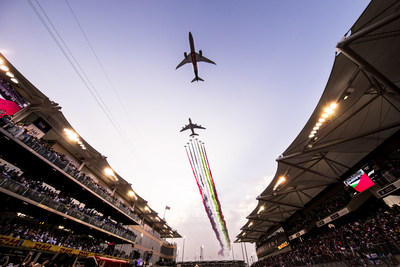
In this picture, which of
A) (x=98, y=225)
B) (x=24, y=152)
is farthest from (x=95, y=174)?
(x=24, y=152)

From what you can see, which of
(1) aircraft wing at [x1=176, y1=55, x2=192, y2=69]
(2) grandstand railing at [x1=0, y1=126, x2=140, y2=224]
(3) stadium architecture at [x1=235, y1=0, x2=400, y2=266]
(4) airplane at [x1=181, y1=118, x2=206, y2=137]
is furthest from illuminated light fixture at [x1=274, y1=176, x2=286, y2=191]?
(2) grandstand railing at [x1=0, y1=126, x2=140, y2=224]

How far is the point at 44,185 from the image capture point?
17688mm

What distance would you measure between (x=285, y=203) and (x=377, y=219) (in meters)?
11.2

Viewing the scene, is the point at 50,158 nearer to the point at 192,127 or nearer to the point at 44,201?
the point at 44,201

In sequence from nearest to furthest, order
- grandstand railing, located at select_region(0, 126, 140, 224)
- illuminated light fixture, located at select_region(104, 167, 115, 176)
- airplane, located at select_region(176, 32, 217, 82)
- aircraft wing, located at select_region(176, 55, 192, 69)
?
grandstand railing, located at select_region(0, 126, 140, 224) → airplane, located at select_region(176, 32, 217, 82) → illuminated light fixture, located at select_region(104, 167, 115, 176) → aircraft wing, located at select_region(176, 55, 192, 69)

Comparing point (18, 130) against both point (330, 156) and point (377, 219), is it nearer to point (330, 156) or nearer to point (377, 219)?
point (330, 156)

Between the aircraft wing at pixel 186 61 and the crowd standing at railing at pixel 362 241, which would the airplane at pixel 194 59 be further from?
the crowd standing at railing at pixel 362 241

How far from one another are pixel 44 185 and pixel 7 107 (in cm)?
888

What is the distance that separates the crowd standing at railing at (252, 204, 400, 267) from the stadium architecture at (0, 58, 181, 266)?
24412 millimetres

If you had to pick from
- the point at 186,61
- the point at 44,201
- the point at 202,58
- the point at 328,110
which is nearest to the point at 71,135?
the point at 44,201

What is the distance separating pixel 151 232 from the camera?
42344 millimetres

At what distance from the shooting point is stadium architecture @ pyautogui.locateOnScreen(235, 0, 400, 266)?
24.6ft

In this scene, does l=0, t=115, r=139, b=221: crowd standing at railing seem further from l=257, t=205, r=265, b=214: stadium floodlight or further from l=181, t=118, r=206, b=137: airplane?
l=257, t=205, r=265, b=214: stadium floodlight

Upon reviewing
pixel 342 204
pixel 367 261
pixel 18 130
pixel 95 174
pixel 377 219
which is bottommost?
pixel 367 261
